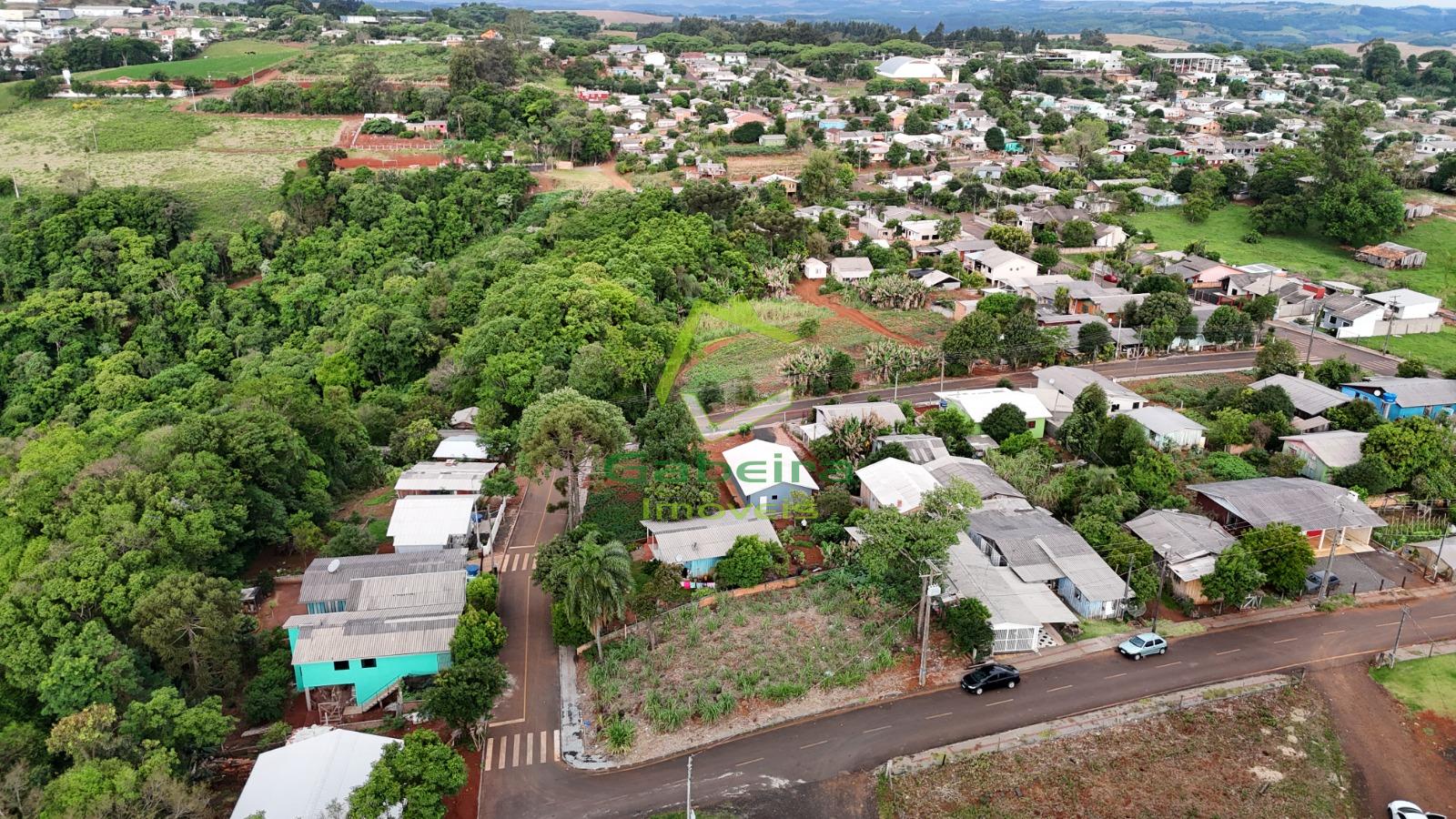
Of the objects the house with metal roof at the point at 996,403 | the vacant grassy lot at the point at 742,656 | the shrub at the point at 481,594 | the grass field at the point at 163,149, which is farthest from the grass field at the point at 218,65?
the vacant grassy lot at the point at 742,656

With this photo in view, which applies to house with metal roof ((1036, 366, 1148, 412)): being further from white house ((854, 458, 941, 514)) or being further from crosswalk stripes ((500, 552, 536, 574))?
crosswalk stripes ((500, 552, 536, 574))

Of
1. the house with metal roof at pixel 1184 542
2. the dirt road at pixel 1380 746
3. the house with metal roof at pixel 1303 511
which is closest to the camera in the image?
the dirt road at pixel 1380 746

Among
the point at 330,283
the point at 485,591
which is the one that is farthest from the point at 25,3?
the point at 485,591

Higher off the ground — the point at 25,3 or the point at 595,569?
the point at 25,3

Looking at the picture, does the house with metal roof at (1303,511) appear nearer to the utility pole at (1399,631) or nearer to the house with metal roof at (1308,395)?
the utility pole at (1399,631)

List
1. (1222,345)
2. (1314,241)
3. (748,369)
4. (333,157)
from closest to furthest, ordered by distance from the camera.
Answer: (748,369)
(1222,345)
(1314,241)
(333,157)

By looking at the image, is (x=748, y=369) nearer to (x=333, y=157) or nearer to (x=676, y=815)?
(x=676, y=815)

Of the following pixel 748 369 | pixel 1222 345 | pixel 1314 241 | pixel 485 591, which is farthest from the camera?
pixel 1314 241
